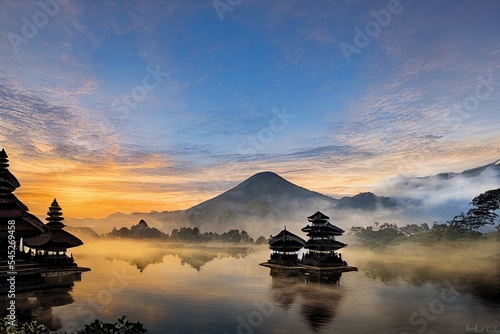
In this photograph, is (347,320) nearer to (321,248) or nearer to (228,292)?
(228,292)

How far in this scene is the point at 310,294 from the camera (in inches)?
1399

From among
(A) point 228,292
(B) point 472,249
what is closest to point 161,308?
(A) point 228,292

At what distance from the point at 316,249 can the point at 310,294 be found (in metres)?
17.5

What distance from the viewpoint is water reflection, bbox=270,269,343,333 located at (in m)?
26.0

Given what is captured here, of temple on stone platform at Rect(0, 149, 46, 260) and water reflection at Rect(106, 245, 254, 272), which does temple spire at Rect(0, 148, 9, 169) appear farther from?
water reflection at Rect(106, 245, 254, 272)

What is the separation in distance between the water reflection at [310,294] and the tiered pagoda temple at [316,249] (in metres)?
1.12

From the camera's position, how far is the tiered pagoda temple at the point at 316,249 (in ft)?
169

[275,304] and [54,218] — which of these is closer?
[275,304]

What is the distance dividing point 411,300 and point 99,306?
26351 mm

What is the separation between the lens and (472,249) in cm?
7338

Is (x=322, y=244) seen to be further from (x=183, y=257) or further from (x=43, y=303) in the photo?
(x=183, y=257)

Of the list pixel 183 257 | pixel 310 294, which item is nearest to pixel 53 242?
pixel 310 294

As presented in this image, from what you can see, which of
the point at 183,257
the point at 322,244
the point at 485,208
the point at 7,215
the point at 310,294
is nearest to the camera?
the point at 7,215

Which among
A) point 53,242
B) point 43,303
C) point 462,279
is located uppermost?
point 53,242
